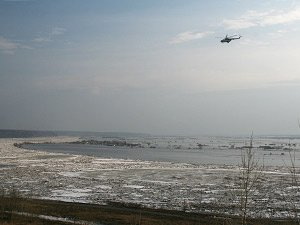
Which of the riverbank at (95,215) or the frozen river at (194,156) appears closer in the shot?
the riverbank at (95,215)

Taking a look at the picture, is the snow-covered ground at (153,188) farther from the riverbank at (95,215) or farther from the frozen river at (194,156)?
the frozen river at (194,156)

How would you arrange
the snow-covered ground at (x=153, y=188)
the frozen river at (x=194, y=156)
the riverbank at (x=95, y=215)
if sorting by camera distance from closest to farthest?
the riverbank at (x=95, y=215)
the snow-covered ground at (x=153, y=188)
the frozen river at (x=194, y=156)

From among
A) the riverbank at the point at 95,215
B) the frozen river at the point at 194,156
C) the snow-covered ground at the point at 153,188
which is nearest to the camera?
the riverbank at the point at 95,215

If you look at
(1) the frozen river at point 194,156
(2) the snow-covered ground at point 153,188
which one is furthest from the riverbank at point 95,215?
(1) the frozen river at point 194,156

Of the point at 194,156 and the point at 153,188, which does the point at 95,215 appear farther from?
the point at 194,156

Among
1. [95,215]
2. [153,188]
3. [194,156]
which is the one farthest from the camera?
[194,156]

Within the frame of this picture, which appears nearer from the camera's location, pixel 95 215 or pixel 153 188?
pixel 95 215

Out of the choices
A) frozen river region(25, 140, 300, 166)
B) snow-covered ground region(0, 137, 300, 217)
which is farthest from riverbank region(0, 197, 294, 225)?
frozen river region(25, 140, 300, 166)

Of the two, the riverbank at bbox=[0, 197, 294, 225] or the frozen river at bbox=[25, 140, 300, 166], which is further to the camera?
the frozen river at bbox=[25, 140, 300, 166]

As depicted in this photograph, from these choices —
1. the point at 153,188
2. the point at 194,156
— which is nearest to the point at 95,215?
the point at 153,188

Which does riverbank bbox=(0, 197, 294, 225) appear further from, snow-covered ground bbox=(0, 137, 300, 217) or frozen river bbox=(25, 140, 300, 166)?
frozen river bbox=(25, 140, 300, 166)

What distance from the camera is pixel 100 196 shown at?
104 ft

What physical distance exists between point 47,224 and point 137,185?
54.0ft

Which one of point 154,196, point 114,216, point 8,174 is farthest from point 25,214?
point 8,174
